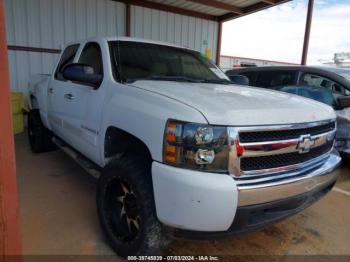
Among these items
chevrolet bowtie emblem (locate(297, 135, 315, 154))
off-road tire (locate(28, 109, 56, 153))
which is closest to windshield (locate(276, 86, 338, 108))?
chevrolet bowtie emblem (locate(297, 135, 315, 154))

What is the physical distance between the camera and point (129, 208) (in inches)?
93.0

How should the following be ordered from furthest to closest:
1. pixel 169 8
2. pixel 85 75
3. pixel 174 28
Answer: pixel 174 28 → pixel 169 8 → pixel 85 75

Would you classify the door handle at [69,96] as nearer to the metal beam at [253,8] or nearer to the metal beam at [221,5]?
Answer: the metal beam at [221,5]

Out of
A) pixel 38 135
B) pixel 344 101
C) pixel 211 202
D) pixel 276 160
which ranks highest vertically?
pixel 344 101

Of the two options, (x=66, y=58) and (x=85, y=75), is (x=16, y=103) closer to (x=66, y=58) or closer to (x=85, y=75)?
(x=66, y=58)

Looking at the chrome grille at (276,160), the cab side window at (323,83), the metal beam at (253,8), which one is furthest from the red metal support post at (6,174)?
the metal beam at (253,8)

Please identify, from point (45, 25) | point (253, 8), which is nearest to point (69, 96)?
point (45, 25)

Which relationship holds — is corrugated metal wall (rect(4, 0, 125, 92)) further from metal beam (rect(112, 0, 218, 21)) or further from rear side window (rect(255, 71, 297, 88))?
rear side window (rect(255, 71, 297, 88))

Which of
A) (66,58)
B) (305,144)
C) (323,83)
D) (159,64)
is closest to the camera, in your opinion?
(305,144)

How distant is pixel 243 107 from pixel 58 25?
7766 mm

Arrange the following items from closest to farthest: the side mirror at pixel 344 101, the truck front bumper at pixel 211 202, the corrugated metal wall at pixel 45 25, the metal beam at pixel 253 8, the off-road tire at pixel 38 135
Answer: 1. the truck front bumper at pixel 211 202
2. the side mirror at pixel 344 101
3. the off-road tire at pixel 38 135
4. the corrugated metal wall at pixel 45 25
5. the metal beam at pixel 253 8

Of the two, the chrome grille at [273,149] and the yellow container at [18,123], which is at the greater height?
the chrome grille at [273,149]

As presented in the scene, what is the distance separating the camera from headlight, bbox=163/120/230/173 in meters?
1.83

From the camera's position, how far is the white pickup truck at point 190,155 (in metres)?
1.82
